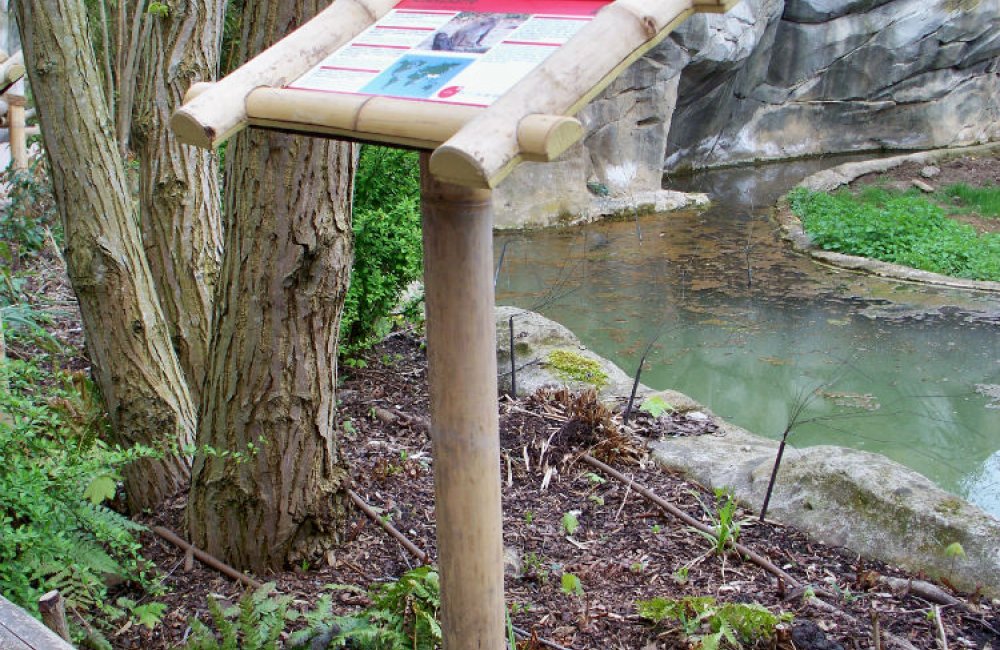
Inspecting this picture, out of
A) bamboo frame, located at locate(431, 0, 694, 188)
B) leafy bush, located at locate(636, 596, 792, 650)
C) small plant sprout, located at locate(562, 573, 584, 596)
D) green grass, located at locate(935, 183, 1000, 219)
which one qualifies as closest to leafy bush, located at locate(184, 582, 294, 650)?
small plant sprout, located at locate(562, 573, 584, 596)

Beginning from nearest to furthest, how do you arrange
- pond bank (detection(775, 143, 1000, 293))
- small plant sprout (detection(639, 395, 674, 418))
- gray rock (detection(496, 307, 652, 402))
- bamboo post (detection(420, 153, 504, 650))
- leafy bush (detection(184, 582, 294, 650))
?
1. bamboo post (detection(420, 153, 504, 650))
2. leafy bush (detection(184, 582, 294, 650))
3. small plant sprout (detection(639, 395, 674, 418))
4. gray rock (detection(496, 307, 652, 402))
5. pond bank (detection(775, 143, 1000, 293))

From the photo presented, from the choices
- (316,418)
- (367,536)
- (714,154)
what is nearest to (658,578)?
(367,536)

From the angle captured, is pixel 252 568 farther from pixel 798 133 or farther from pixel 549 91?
pixel 798 133

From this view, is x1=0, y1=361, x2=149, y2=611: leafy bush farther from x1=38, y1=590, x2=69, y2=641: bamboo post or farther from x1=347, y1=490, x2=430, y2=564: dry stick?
x1=347, y1=490, x2=430, y2=564: dry stick

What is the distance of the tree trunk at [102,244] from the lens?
331cm

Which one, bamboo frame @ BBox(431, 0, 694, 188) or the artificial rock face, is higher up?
bamboo frame @ BBox(431, 0, 694, 188)

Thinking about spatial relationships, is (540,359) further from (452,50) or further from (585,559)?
(452,50)

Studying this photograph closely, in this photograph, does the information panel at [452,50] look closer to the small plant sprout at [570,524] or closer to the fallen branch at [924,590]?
the small plant sprout at [570,524]

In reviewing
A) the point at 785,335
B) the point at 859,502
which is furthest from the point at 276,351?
the point at 785,335

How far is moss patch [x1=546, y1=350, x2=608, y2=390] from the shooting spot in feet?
17.5

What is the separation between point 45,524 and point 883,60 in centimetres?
1801

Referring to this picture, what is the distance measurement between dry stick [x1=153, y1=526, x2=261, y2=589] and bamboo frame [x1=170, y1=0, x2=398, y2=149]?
1.71 m

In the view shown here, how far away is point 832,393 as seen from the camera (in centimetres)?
713

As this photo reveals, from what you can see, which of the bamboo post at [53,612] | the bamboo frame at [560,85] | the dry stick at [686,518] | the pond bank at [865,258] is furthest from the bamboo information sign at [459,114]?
the pond bank at [865,258]
